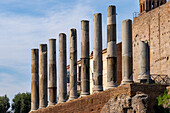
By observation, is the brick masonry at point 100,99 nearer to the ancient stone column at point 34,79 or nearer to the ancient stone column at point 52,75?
the ancient stone column at point 52,75

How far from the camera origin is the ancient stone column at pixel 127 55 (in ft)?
A: 66.4

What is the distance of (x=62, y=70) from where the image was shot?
80.6 ft

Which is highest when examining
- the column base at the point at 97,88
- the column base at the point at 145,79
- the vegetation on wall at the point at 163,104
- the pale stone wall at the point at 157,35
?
the pale stone wall at the point at 157,35

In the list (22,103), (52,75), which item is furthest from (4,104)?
(52,75)

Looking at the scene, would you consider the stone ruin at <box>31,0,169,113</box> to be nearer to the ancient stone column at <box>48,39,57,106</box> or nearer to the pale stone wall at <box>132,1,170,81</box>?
the ancient stone column at <box>48,39,57,106</box>

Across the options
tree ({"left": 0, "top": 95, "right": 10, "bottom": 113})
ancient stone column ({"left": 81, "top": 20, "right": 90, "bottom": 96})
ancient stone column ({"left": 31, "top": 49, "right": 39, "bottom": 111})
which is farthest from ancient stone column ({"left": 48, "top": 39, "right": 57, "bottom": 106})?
tree ({"left": 0, "top": 95, "right": 10, "bottom": 113})

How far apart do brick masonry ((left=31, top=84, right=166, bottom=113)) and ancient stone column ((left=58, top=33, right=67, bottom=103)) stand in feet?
2.98

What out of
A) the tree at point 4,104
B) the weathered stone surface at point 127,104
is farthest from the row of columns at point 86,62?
the tree at point 4,104

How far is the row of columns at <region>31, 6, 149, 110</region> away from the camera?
2036 centimetres

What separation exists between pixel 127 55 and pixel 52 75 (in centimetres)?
617

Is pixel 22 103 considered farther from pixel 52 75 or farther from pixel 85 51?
pixel 85 51

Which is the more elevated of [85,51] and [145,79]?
[85,51]

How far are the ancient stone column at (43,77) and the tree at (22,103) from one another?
12598mm

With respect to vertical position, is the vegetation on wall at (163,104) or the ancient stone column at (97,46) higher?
the ancient stone column at (97,46)
